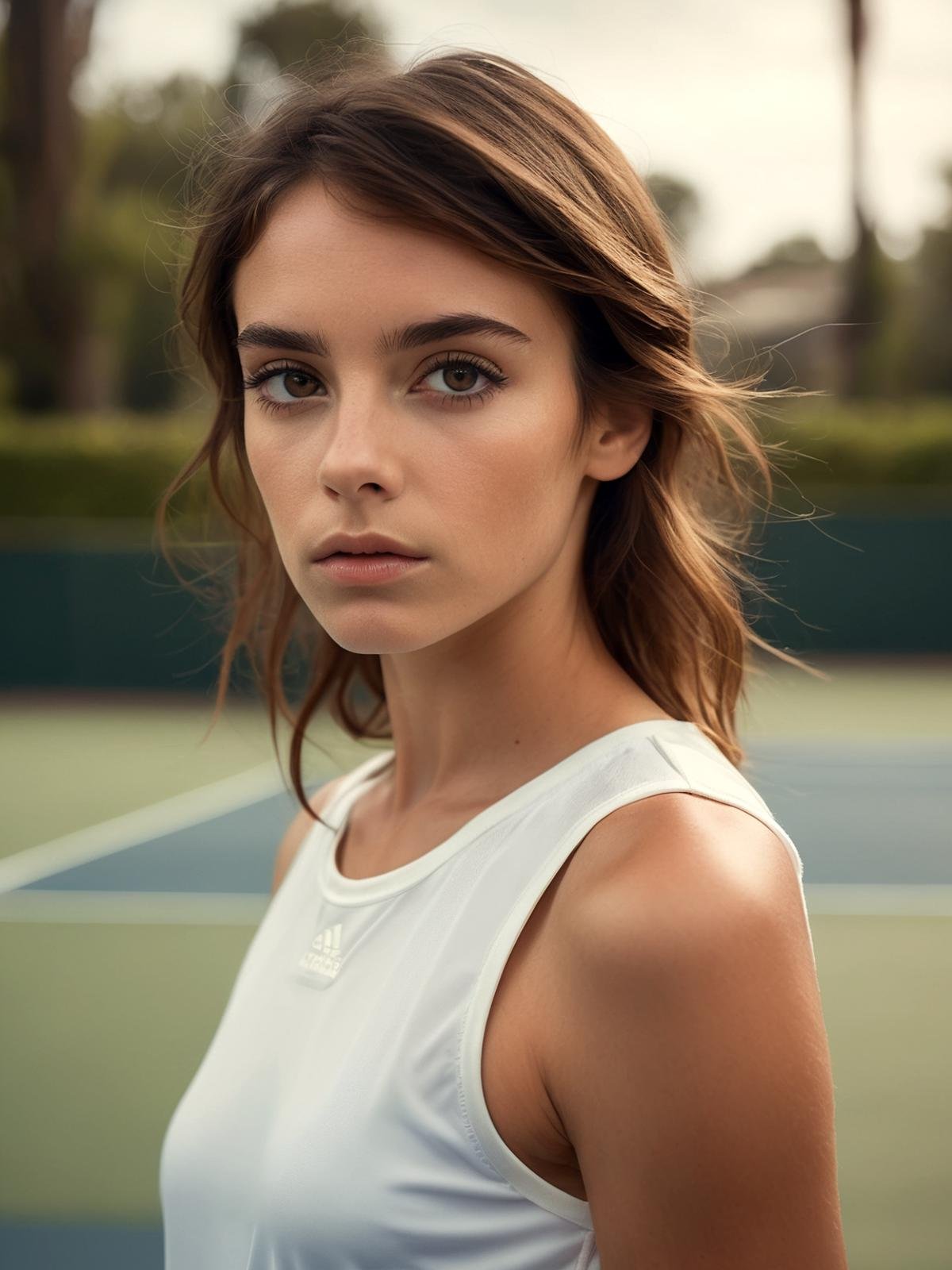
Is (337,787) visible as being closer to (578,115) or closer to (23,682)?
(578,115)

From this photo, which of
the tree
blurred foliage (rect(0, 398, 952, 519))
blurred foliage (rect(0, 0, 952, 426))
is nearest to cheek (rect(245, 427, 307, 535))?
blurred foliage (rect(0, 0, 952, 426))

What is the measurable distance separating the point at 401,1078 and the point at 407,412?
0.60 meters

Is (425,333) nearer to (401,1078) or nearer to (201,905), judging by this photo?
(401,1078)

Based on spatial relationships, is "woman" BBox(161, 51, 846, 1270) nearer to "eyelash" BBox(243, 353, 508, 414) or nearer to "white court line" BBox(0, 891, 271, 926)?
"eyelash" BBox(243, 353, 508, 414)

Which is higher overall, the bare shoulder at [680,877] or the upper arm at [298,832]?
the bare shoulder at [680,877]

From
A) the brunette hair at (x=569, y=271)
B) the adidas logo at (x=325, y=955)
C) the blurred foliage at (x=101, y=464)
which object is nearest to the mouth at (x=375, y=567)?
the brunette hair at (x=569, y=271)

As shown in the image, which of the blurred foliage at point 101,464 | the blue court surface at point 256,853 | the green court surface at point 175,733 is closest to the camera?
the blue court surface at point 256,853

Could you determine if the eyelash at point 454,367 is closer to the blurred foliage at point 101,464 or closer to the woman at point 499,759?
the woman at point 499,759

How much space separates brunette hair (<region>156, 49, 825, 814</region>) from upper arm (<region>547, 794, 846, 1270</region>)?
51 cm

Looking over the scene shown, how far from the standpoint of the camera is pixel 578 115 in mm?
1671

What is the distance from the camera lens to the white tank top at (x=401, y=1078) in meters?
1.40

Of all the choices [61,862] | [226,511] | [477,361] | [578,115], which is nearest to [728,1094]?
[477,361]

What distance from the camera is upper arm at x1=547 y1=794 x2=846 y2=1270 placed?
1282mm

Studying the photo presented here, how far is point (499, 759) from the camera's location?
1.76 metres
